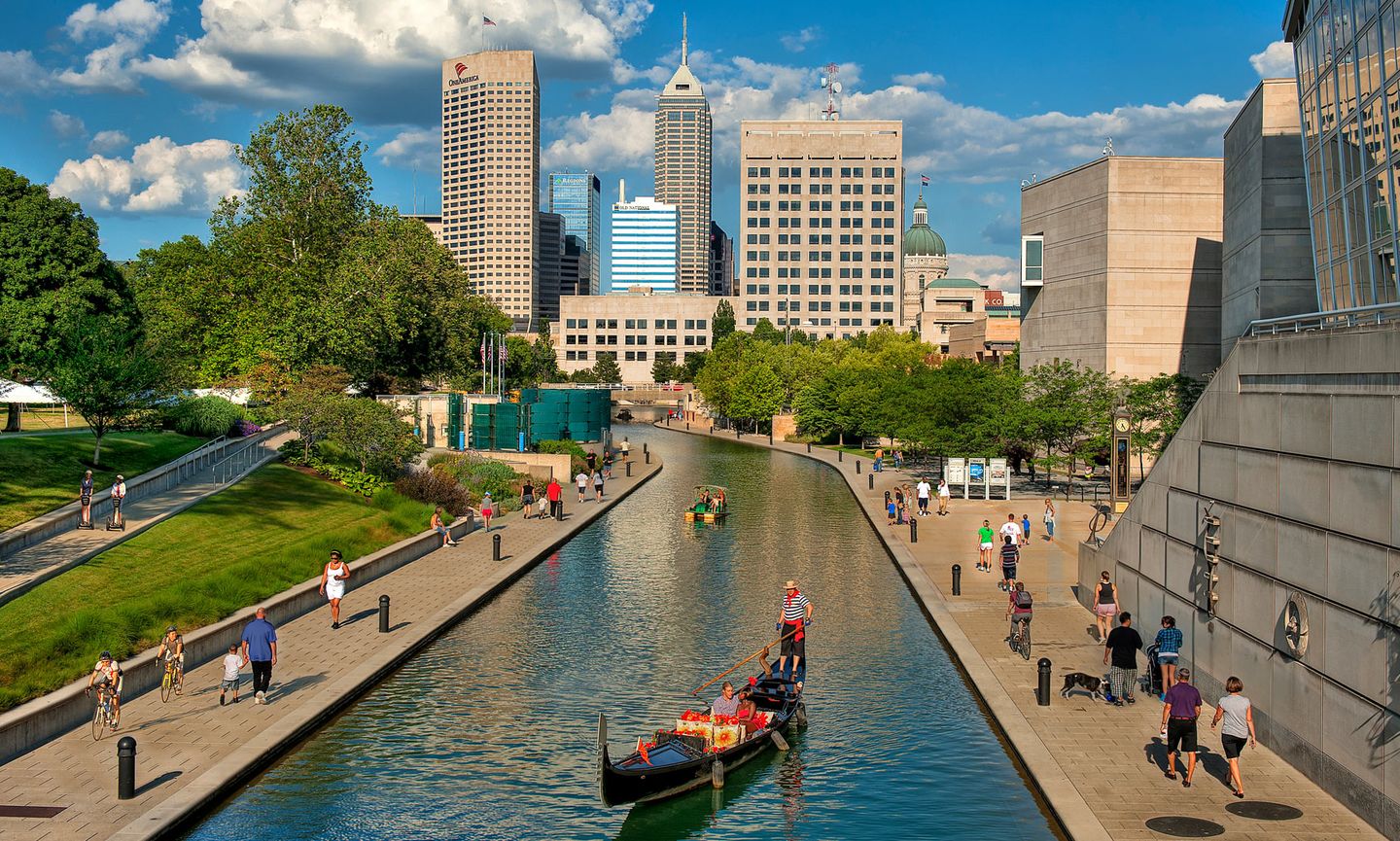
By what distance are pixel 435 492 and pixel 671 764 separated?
32904mm

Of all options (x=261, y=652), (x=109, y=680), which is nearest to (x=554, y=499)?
(x=261, y=652)

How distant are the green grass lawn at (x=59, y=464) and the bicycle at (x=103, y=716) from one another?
1411 centimetres

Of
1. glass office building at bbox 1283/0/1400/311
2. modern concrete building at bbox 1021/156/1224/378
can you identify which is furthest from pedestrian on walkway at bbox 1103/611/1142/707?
modern concrete building at bbox 1021/156/1224/378

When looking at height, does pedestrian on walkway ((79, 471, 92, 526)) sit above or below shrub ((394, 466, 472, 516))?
above

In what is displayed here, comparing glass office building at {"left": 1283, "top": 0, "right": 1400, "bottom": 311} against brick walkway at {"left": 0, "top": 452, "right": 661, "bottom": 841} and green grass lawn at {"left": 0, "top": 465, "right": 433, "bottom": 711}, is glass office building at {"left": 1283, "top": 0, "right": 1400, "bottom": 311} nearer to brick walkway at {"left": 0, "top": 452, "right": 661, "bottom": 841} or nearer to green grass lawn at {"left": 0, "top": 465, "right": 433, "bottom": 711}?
brick walkway at {"left": 0, "top": 452, "right": 661, "bottom": 841}

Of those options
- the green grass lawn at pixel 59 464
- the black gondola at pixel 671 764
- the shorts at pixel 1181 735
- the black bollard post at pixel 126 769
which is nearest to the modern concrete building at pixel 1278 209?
the shorts at pixel 1181 735

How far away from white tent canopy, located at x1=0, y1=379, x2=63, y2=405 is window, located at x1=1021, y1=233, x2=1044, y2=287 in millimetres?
63746

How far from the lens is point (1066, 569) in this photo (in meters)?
37.8

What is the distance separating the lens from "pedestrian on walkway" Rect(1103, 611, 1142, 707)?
2195cm

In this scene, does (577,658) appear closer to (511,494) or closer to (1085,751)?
(1085,751)

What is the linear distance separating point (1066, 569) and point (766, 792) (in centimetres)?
2123

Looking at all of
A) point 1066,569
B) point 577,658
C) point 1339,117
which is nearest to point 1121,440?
point 1066,569

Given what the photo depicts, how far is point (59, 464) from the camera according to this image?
129 ft

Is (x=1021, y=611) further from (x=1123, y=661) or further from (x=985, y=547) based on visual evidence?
(x=985, y=547)
